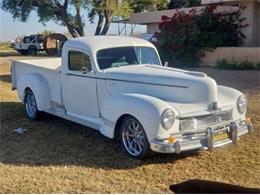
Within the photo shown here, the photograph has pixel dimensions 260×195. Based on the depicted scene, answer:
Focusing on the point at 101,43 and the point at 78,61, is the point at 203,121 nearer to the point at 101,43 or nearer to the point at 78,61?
the point at 101,43

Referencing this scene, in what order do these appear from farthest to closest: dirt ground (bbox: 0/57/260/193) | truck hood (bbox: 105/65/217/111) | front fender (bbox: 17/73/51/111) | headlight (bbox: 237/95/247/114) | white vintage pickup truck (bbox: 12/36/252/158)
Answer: front fender (bbox: 17/73/51/111)
headlight (bbox: 237/95/247/114)
truck hood (bbox: 105/65/217/111)
white vintage pickup truck (bbox: 12/36/252/158)
dirt ground (bbox: 0/57/260/193)

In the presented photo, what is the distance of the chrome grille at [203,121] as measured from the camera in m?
5.84

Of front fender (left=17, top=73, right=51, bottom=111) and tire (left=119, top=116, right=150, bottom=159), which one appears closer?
tire (left=119, top=116, right=150, bottom=159)

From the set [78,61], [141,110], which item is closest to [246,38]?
[78,61]

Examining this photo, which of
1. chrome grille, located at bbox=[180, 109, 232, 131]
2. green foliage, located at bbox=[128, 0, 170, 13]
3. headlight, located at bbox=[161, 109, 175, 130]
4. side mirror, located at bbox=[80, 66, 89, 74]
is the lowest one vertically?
chrome grille, located at bbox=[180, 109, 232, 131]

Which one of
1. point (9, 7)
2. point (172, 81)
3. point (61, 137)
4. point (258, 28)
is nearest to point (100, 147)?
point (61, 137)

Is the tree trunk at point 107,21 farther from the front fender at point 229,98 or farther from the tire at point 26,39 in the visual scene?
the front fender at point 229,98

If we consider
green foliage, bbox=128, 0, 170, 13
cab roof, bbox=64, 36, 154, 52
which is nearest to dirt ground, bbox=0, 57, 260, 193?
cab roof, bbox=64, 36, 154, 52

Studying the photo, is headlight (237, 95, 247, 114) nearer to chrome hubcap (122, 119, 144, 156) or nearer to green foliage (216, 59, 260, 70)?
chrome hubcap (122, 119, 144, 156)

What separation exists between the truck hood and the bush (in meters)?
10.8

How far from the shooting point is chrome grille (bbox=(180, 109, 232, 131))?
5843 millimetres

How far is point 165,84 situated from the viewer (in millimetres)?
6312

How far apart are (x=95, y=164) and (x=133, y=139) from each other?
0.64 m

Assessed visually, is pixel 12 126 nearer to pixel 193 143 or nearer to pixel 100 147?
pixel 100 147
